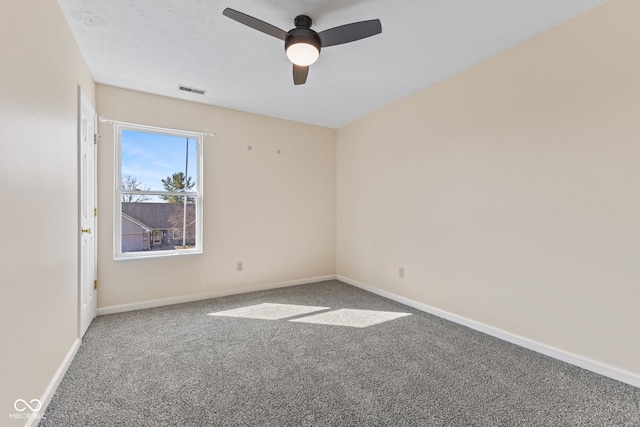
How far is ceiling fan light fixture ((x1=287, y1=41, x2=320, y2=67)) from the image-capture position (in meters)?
2.06

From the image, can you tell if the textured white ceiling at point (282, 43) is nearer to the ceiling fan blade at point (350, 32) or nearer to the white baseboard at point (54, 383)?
the ceiling fan blade at point (350, 32)

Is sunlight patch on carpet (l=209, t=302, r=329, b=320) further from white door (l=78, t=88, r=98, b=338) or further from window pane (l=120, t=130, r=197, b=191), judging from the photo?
window pane (l=120, t=130, r=197, b=191)

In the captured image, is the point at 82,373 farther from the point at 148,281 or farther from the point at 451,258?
the point at 451,258

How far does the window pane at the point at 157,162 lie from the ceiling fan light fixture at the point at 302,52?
214 cm

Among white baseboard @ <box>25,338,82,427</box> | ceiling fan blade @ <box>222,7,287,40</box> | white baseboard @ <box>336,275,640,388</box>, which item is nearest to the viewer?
white baseboard @ <box>25,338,82,427</box>

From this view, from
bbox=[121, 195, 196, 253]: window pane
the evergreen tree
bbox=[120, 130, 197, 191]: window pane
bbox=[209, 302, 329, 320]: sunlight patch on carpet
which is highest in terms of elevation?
bbox=[120, 130, 197, 191]: window pane

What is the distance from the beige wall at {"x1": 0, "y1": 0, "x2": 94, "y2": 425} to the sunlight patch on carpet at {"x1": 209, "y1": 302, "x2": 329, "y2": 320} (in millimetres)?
1417

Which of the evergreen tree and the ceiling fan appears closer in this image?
the ceiling fan

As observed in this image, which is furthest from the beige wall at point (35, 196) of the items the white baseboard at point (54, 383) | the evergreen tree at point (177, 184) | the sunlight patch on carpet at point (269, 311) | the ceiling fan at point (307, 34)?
the sunlight patch on carpet at point (269, 311)

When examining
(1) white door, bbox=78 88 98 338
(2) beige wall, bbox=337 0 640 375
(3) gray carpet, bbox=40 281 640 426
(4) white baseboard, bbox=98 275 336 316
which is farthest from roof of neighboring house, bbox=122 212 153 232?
(2) beige wall, bbox=337 0 640 375

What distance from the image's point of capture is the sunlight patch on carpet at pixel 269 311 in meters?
3.10

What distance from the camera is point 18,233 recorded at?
1.37 m

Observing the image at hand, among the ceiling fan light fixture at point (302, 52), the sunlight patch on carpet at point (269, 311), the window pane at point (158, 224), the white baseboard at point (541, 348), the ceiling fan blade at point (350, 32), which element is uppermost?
the ceiling fan blade at point (350, 32)

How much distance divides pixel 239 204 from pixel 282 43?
2.16 meters
